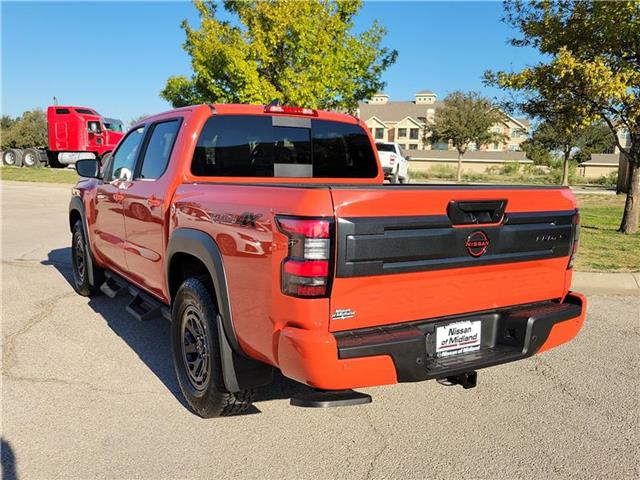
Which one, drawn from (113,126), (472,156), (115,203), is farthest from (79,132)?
(472,156)

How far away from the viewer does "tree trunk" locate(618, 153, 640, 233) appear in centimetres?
1039

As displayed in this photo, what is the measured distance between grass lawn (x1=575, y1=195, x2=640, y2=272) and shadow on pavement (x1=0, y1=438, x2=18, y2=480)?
6920 millimetres

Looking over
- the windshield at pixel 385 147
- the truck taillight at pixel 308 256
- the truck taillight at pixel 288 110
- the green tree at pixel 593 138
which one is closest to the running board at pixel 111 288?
the truck taillight at pixel 288 110

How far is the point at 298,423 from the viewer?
10.7 ft

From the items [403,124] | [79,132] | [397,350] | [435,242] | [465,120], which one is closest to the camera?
[397,350]

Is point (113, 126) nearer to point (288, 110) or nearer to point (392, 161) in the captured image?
point (392, 161)

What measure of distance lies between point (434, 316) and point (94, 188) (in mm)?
4132

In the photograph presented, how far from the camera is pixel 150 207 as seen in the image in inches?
154

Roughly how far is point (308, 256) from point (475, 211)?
1003mm

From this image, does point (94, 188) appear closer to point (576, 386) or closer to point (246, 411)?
point (246, 411)

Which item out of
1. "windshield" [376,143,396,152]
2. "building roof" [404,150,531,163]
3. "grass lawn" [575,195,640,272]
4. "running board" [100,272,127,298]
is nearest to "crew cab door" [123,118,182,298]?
"running board" [100,272,127,298]

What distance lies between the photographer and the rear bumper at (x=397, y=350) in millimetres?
2361

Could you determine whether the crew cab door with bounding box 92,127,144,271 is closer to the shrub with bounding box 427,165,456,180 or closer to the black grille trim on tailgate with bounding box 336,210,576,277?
the black grille trim on tailgate with bounding box 336,210,576,277

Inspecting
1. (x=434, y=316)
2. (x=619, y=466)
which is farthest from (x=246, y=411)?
(x=619, y=466)
